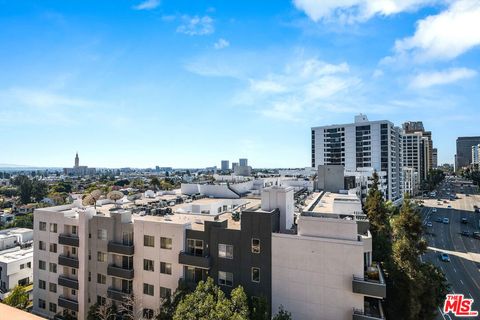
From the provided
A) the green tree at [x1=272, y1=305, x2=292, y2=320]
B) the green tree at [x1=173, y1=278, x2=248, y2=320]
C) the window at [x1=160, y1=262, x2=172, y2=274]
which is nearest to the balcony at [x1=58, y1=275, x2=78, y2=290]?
the window at [x1=160, y1=262, x2=172, y2=274]

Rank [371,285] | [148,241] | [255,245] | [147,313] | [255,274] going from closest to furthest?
[371,285] < [255,274] < [255,245] < [147,313] < [148,241]

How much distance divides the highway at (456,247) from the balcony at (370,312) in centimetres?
2186

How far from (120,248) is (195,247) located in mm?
8181

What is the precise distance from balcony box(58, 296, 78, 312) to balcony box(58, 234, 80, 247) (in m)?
6.34

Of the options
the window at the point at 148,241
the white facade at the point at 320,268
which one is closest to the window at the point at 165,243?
the window at the point at 148,241

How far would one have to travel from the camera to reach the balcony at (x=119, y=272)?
28.1 metres

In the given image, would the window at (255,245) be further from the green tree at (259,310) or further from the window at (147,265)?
the window at (147,265)

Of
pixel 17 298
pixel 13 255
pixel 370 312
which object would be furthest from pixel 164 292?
pixel 13 255

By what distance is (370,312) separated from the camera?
22.1 meters

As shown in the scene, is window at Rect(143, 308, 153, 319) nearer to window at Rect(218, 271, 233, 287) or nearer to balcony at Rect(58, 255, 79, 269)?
window at Rect(218, 271, 233, 287)

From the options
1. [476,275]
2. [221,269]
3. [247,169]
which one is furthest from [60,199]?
[476,275]

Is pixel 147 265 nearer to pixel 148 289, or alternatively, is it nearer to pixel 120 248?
pixel 148 289

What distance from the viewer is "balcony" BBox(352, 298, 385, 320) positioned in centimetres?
2075

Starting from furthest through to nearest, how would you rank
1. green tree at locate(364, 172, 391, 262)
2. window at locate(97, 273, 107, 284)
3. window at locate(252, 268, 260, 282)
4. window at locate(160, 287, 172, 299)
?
green tree at locate(364, 172, 391, 262)
window at locate(97, 273, 107, 284)
window at locate(160, 287, 172, 299)
window at locate(252, 268, 260, 282)
